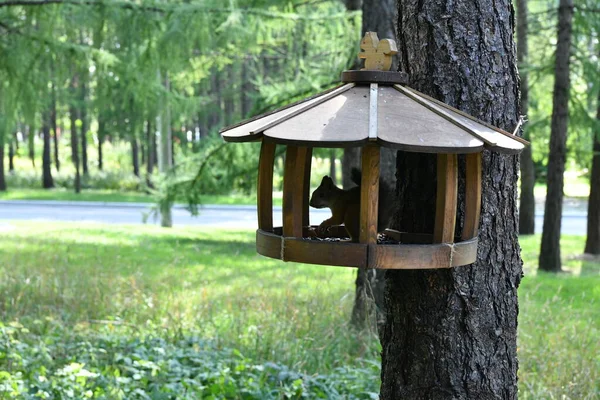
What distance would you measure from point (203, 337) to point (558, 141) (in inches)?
258

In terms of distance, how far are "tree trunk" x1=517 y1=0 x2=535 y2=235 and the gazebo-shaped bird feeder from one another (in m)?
9.85

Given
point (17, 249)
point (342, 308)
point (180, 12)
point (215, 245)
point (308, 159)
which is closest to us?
point (308, 159)

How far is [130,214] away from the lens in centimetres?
2044

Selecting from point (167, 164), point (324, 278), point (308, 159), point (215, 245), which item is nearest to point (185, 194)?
point (215, 245)

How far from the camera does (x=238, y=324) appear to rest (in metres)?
5.28

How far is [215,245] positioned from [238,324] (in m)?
6.87

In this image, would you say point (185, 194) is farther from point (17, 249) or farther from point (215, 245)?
point (17, 249)

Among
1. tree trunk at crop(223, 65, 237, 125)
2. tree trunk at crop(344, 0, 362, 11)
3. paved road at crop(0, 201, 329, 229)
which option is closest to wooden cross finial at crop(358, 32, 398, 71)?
tree trunk at crop(344, 0, 362, 11)

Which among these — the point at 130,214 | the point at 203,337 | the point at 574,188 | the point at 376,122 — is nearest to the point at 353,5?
the point at 203,337

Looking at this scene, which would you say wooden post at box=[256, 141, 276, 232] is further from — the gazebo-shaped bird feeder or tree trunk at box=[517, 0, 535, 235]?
tree trunk at box=[517, 0, 535, 235]

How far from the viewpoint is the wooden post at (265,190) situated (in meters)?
2.52

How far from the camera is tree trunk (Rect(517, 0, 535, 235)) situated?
40.4 feet

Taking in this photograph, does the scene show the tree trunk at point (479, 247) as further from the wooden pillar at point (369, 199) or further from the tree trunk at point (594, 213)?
the tree trunk at point (594, 213)

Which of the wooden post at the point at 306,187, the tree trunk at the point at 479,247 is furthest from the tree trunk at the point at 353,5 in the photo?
the tree trunk at the point at 479,247
